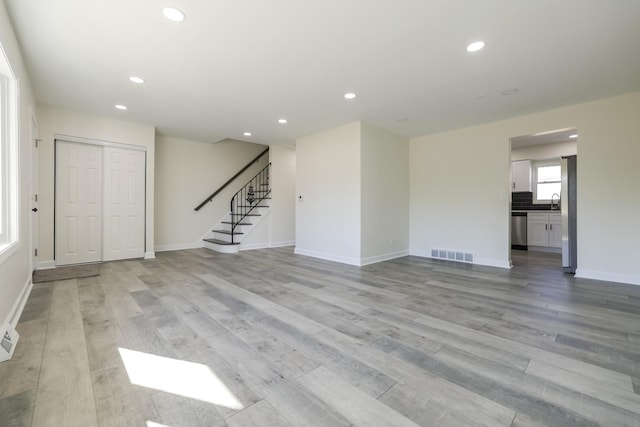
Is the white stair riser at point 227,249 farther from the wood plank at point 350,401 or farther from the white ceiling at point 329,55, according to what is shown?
the wood plank at point 350,401

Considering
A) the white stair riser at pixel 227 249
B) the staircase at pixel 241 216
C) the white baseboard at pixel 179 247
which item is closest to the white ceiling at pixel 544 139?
the staircase at pixel 241 216

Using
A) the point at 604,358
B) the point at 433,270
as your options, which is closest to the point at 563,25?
the point at 604,358

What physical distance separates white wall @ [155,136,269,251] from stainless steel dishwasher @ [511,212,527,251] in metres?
7.30

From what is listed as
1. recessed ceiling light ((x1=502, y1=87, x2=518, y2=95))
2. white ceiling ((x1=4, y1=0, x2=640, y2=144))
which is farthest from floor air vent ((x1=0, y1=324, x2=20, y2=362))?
recessed ceiling light ((x1=502, y1=87, x2=518, y2=95))

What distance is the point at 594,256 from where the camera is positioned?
4133 mm

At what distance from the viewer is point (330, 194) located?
5.58m

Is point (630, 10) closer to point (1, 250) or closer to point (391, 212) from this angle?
point (391, 212)

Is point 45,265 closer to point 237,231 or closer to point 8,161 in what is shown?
point 8,161

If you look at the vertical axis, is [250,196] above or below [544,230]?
above

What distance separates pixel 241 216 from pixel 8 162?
16.2ft

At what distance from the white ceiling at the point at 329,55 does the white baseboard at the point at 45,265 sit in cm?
253

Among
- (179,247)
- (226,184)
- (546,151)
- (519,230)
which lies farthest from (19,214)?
(546,151)

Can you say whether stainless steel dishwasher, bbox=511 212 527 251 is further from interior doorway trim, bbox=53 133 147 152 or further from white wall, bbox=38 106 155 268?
white wall, bbox=38 106 155 268

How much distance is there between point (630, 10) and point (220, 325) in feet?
13.7
